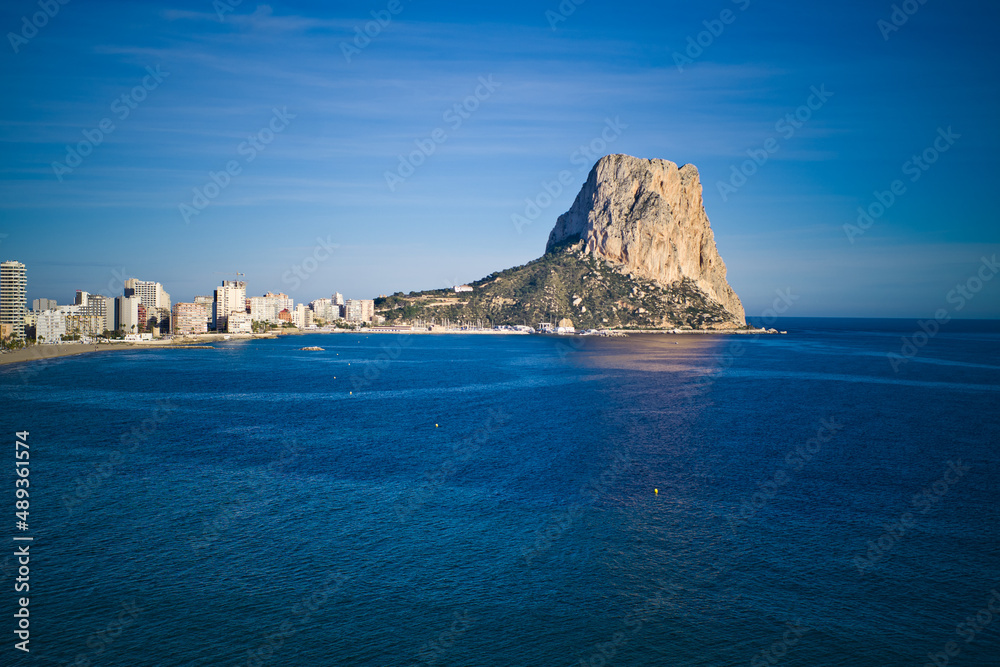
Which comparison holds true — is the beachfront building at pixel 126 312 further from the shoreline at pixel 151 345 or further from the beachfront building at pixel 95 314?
the shoreline at pixel 151 345

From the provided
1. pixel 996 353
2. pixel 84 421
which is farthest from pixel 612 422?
pixel 996 353

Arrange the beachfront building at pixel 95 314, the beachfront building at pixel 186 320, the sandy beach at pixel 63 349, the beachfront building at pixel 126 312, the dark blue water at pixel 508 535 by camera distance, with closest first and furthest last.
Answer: the dark blue water at pixel 508 535, the sandy beach at pixel 63 349, the beachfront building at pixel 95 314, the beachfront building at pixel 126 312, the beachfront building at pixel 186 320

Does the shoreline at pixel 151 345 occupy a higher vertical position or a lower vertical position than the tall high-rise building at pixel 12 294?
lower

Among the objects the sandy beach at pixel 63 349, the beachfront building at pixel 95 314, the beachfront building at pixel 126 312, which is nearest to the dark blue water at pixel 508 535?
the sandy beach at pixel 63 349

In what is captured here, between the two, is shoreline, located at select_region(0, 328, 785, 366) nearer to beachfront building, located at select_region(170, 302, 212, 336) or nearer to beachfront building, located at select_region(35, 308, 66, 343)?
beachfront building, located at select_region(35, 308, 66, 343)

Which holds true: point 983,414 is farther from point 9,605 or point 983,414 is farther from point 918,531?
point 9,605

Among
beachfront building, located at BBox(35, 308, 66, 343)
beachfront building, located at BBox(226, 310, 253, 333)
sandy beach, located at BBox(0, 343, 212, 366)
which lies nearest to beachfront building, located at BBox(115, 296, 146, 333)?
beachfront building, located at BBox(226, 310, 253, 333)
